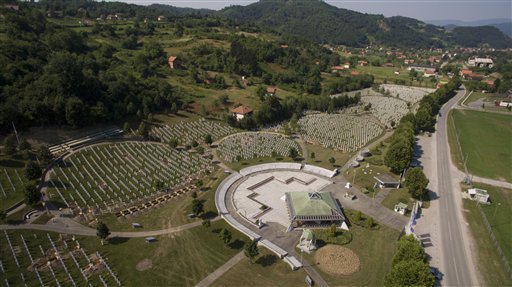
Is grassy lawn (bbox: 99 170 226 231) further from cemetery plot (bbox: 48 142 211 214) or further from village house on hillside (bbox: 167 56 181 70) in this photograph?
village house on hillside (bbox: 167 56 181 70)

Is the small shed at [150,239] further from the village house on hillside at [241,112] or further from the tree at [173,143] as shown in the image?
the village house on hillside at [241,112]

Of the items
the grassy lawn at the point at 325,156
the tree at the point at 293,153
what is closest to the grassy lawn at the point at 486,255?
the grassy lawn at the point at 325,156

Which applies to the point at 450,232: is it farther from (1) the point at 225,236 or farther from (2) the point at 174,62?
(2) the point at 174,62

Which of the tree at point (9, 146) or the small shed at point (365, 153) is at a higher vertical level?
the tree at point (9, 146)

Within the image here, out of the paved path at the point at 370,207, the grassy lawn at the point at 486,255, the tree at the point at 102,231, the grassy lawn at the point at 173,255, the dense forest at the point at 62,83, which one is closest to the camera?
the grassy lawn at the point at 173,255

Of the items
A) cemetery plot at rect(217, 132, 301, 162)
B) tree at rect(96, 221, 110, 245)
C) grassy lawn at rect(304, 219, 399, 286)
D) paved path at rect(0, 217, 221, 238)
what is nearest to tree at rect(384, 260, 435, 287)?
grassy lawn at rect(304, 219, 399, 286)

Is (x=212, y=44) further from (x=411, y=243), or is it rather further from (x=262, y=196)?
(x=411, y=243)

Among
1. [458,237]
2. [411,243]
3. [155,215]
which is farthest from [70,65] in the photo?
[458,237]
